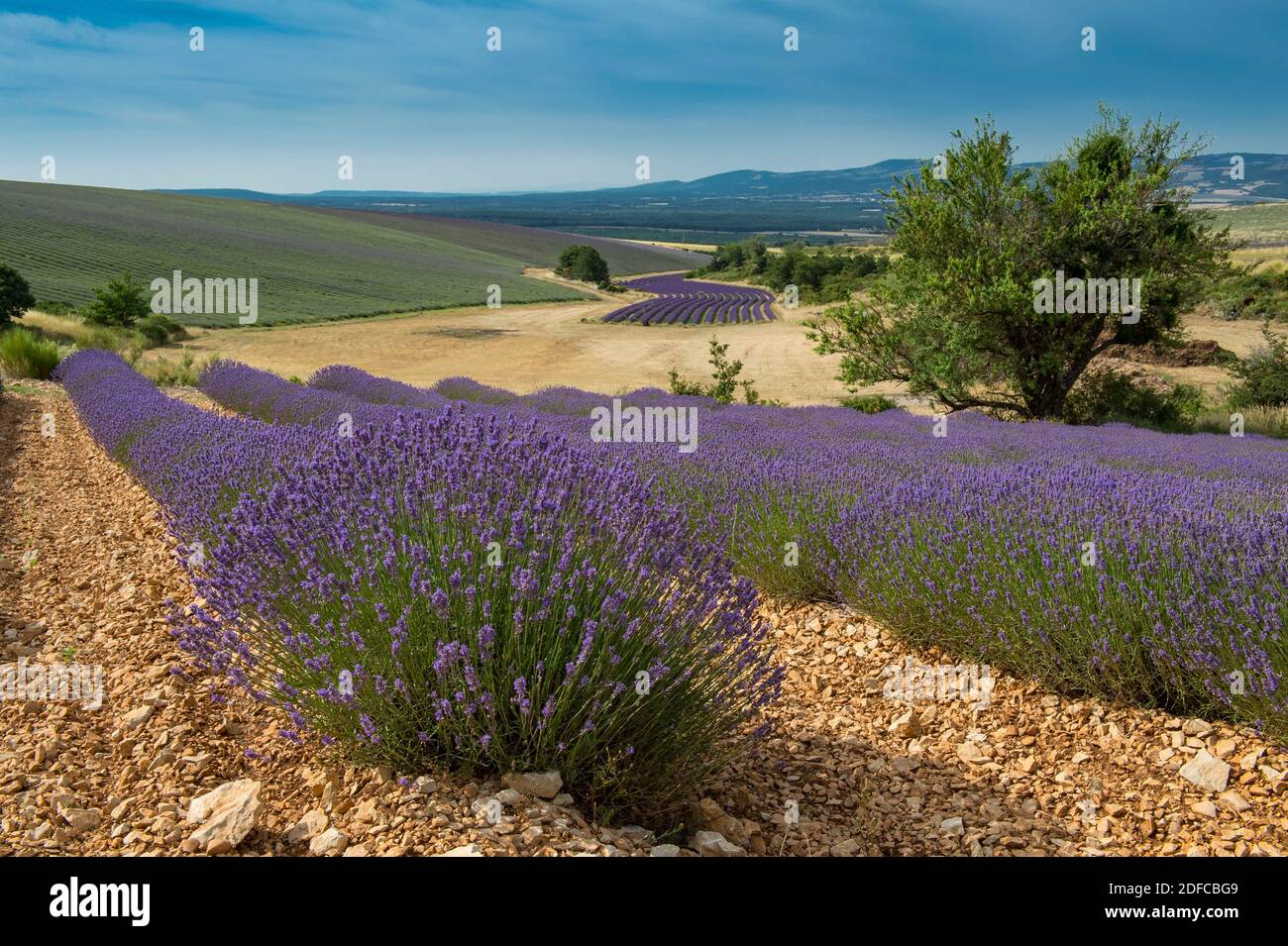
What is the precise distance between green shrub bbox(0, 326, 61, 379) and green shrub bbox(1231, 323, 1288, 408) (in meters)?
22.1

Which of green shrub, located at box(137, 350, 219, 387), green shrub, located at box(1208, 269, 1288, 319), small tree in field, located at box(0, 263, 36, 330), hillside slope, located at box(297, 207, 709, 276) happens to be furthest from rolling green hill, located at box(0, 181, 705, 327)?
green shrub, located at box(1208, 269, 1288, 319)

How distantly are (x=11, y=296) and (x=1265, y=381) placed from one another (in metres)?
29.8

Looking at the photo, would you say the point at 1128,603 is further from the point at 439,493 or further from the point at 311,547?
the point at 311,547

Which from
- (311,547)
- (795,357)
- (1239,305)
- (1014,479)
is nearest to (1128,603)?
(1014,479)

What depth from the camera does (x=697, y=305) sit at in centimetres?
5053

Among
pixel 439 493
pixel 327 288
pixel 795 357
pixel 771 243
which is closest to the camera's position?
pixel 439 493

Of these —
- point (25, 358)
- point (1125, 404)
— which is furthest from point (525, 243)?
point (1125, 404)

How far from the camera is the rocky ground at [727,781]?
2238mm

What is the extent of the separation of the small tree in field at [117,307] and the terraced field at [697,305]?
19748mm

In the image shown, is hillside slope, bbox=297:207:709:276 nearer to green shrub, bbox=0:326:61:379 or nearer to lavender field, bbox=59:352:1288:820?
green shrub, bbox=0:326:61:379

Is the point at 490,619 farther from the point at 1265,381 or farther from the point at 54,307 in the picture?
the point at 54,307

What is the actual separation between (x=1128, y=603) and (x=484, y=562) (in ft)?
8.33
